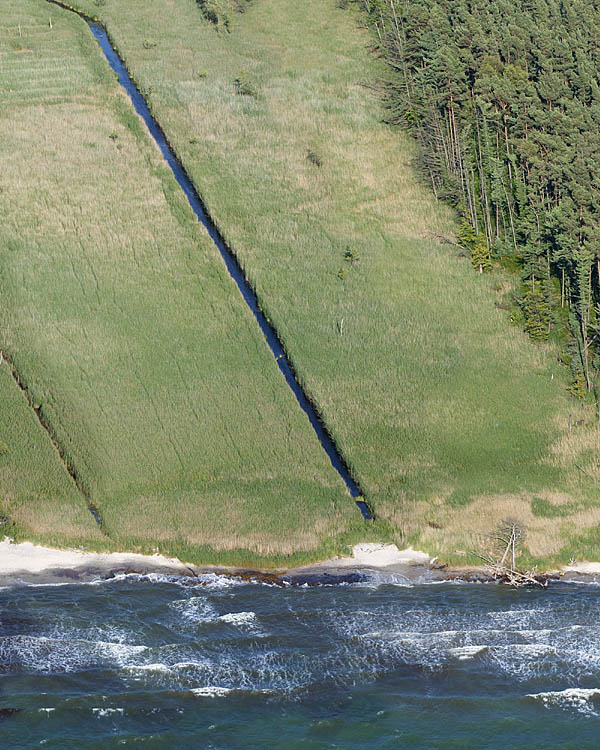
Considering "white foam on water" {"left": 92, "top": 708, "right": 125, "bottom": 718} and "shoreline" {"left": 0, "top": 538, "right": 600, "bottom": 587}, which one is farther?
"shoreline" {"left": 0, "top": 538, "right": 600, "bottom": 587}

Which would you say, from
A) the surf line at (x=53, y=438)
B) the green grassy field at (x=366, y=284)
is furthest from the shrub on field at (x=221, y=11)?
the surf line at (x=53, y=438)

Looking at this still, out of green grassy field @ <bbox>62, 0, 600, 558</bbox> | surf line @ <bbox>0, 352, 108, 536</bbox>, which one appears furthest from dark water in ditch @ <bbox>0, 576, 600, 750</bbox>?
green grassy field @ <bbox>62, 0, 600, 558</bbox>

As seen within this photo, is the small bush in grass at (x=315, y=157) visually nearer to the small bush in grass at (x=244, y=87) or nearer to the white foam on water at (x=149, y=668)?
→ the small bush in grass at (x=244, y=87)

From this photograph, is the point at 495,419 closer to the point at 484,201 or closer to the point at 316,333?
the point at 316,333

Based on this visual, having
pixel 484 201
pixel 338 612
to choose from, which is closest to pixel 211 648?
pixel 338 612

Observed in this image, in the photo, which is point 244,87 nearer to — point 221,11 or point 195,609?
point 221,11

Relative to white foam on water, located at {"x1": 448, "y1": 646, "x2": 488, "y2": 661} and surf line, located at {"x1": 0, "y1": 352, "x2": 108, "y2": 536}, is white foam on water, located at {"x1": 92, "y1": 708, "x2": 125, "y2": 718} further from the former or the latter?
white foam on water, located at {"x1": 448, "y1": 646, "x2": 488, "y2": 661}
